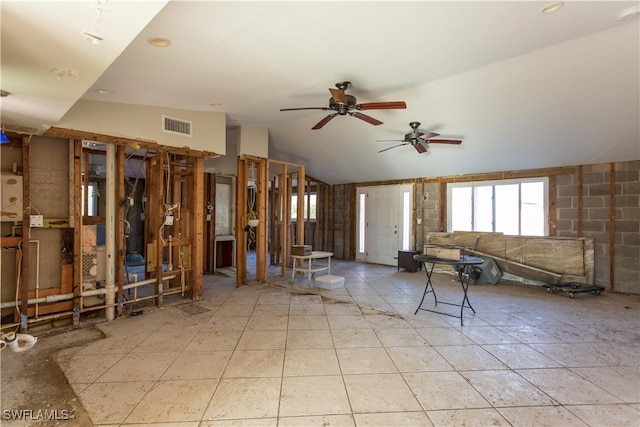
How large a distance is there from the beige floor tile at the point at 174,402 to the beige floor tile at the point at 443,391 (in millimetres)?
1542

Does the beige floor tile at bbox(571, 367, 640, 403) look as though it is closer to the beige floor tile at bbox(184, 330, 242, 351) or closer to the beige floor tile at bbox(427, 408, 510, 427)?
the beige floor tile at bbox(427, 408, 510, 427)

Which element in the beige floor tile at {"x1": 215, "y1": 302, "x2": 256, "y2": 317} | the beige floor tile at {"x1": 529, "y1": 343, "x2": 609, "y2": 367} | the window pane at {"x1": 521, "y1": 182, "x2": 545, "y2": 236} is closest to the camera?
the beige floor tile at {"x1": 529, "y1": 343, "x2": 609, "y2": 367}

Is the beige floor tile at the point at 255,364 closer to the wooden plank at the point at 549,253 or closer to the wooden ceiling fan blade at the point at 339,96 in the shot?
the wooden ceiling fan blade at the point at 339,96

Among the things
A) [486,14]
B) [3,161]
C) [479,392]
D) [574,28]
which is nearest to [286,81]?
[486,14]

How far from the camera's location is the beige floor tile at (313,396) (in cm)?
209

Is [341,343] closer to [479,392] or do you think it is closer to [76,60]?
[479,392]

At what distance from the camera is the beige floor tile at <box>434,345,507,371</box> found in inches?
106

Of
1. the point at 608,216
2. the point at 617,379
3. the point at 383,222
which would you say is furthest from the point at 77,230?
the point at 608,216

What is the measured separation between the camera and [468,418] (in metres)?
2.02

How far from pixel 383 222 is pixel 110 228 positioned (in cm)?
619

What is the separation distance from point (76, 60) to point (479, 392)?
349 cm

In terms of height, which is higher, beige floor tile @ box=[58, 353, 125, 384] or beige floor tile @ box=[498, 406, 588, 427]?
beige floor tile @ box=[58, 353, 125, 384]

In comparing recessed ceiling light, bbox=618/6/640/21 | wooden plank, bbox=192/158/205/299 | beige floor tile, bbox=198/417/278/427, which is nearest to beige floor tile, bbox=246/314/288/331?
wooden plank, bbox=192/158/205/299

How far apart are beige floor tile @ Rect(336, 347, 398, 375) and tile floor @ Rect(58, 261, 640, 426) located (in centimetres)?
2
